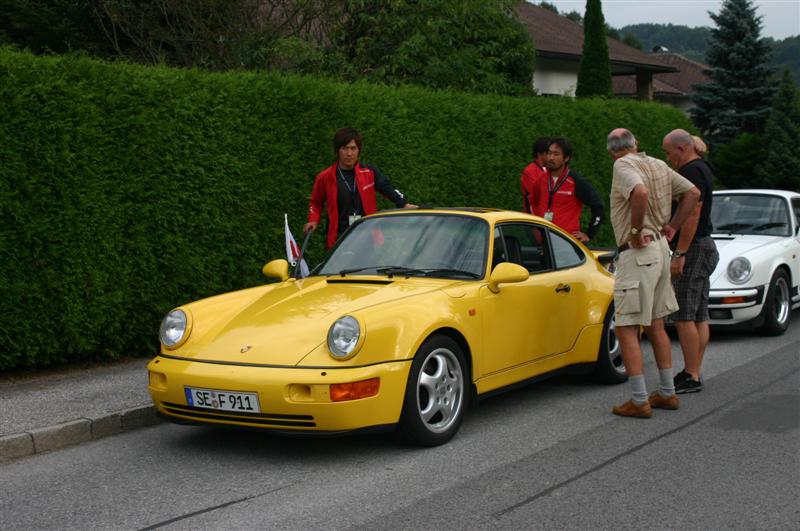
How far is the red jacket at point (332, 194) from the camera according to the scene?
8602 millimetres

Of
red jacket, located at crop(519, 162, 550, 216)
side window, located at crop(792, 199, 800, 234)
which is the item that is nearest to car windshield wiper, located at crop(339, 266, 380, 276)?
red jacket, located at crop(519, 162, 550, 216)

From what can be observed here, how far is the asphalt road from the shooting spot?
4516 millimetres

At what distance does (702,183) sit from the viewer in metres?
7.36

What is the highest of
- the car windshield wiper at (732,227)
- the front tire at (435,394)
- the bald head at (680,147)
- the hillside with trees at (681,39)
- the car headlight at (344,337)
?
the hillside with trees at (681,39)

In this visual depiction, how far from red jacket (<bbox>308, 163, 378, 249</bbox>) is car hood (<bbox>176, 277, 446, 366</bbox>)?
220 cm

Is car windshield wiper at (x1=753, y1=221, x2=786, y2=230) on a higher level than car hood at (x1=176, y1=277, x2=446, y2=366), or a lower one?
lower

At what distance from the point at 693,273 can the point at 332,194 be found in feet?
10.5

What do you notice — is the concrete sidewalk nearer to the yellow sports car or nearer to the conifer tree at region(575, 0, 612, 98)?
the yellow sports car

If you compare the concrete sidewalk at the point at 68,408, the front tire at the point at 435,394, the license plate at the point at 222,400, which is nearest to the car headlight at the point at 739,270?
the front tire at the point at 435,394

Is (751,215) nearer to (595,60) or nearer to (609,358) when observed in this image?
(609,358)

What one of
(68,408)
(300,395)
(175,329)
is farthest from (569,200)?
(68,408)

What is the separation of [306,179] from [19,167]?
335 centimetres

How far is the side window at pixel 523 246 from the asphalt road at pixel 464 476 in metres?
1.04

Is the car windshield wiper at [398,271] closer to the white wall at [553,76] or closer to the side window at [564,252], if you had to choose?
the side window at [564,252]
